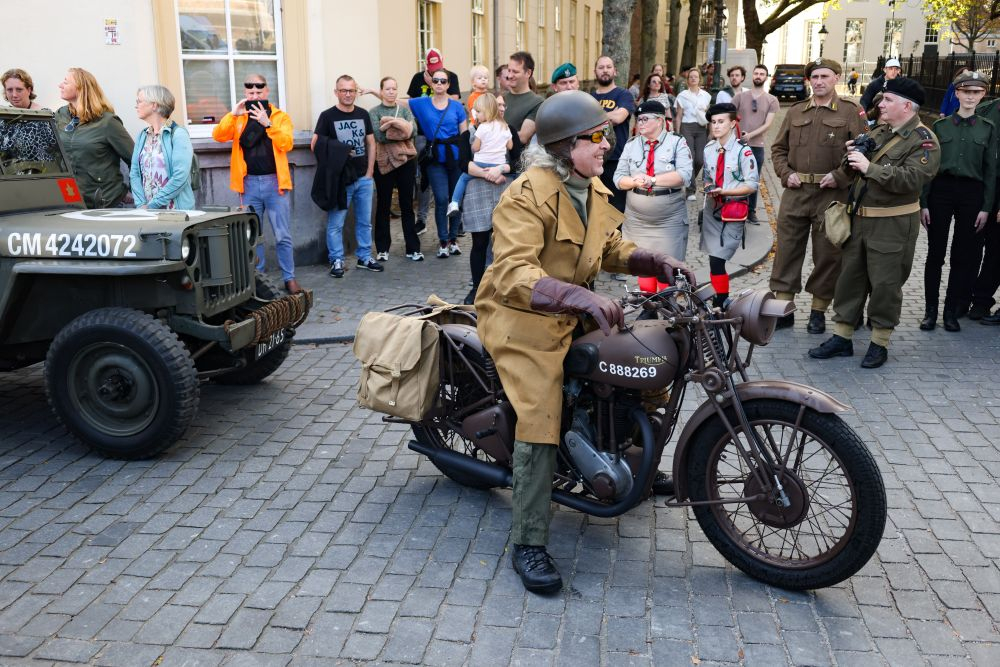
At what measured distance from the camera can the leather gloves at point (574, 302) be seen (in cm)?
357

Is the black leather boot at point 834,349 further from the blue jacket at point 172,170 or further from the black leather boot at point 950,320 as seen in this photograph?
the blue jacket at point 172,170

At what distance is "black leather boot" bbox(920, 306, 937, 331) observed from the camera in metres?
8.12

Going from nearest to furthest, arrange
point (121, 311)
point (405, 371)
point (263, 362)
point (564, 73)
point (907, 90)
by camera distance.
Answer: point (405, 371)
point (121, 311)
point (263, 362)
point (907, 90)
point (564, 73)

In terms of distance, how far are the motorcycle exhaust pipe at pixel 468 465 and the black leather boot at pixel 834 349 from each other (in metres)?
3.66

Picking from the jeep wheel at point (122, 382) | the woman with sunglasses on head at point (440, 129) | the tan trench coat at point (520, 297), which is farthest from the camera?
the woman with sunglasses on head at point (440, 129)

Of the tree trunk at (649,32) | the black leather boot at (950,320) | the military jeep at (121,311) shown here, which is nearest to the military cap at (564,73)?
the black leather boot at (950,320)

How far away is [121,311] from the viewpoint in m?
5.48

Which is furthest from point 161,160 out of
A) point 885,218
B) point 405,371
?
point 885,218

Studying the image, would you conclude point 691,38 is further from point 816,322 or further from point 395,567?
point 395,567

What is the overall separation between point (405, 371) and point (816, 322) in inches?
184

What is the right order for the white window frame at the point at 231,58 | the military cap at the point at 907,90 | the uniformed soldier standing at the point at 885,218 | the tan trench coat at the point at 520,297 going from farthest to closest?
the white window frame at the point at 231,58 → the military cap at the point at 907,90 → the uniformed soldier standing at the point at 885,218 → the tan trench coat at the point at 520,297

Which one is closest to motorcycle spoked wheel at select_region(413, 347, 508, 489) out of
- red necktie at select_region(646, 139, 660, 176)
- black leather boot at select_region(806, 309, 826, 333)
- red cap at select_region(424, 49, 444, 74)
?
red necktie at select_region(646, 139, 660, 176)

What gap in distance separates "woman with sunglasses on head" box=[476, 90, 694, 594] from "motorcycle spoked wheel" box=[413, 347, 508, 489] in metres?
0.45

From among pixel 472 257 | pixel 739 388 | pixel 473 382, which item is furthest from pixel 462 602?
pixel 472 257
